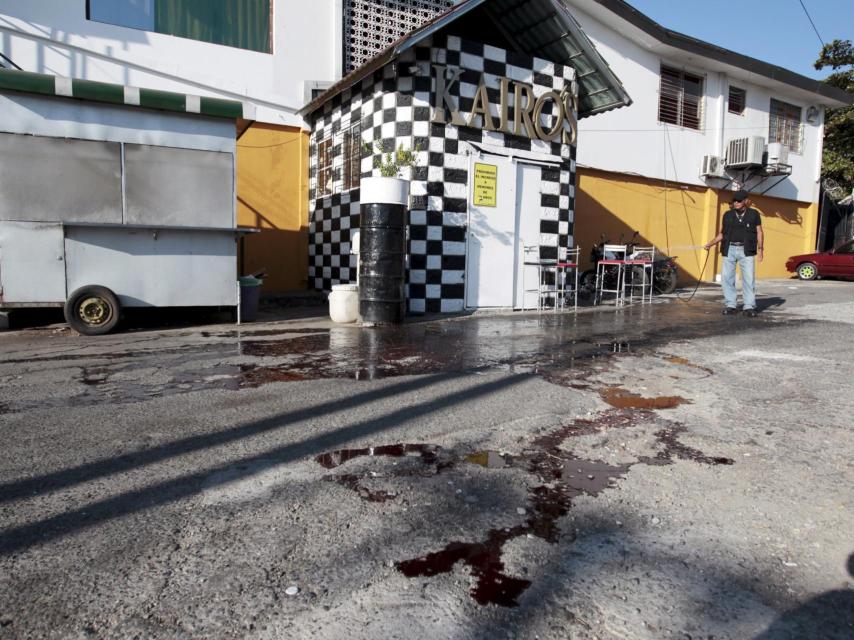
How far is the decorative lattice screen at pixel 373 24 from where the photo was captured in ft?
39.3

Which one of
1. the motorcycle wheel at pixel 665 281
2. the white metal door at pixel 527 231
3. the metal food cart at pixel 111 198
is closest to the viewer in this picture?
the metal food cart at pixel 111 198

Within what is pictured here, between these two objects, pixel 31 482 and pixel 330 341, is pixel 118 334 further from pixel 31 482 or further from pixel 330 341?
pixel 31 482

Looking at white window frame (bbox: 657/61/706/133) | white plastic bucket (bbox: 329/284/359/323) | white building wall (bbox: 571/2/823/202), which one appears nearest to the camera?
white plastic bucket (bbox: 329/284/359/323)

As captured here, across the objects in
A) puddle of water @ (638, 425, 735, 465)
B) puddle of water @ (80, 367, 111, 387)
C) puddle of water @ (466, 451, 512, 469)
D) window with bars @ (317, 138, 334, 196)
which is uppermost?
window with bars @ (317, 138, 334, 196)

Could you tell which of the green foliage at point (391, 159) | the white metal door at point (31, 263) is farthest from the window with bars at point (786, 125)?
the white metal door at point (31, 263)

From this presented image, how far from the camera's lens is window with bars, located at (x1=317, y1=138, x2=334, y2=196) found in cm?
1123

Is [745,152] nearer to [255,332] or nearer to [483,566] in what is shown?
[255,332]

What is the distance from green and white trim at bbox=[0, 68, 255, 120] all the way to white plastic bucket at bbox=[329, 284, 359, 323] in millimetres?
2555

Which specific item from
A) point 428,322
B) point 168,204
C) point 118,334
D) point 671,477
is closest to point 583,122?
point 428,322

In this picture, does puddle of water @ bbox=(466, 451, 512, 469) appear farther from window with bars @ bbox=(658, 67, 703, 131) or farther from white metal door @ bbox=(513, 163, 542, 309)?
window with bars @ bbox=(658, 67, 703, 131)

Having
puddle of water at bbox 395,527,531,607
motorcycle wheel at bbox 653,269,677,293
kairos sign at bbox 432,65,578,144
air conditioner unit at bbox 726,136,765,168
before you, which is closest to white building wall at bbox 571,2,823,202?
air conditioner unit at bbox 726,136,765,168

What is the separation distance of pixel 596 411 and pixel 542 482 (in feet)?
4.24

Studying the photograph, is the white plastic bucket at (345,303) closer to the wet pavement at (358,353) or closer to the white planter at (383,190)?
the wet pavement at (358,353)

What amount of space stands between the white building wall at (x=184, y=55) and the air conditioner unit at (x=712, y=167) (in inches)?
423
